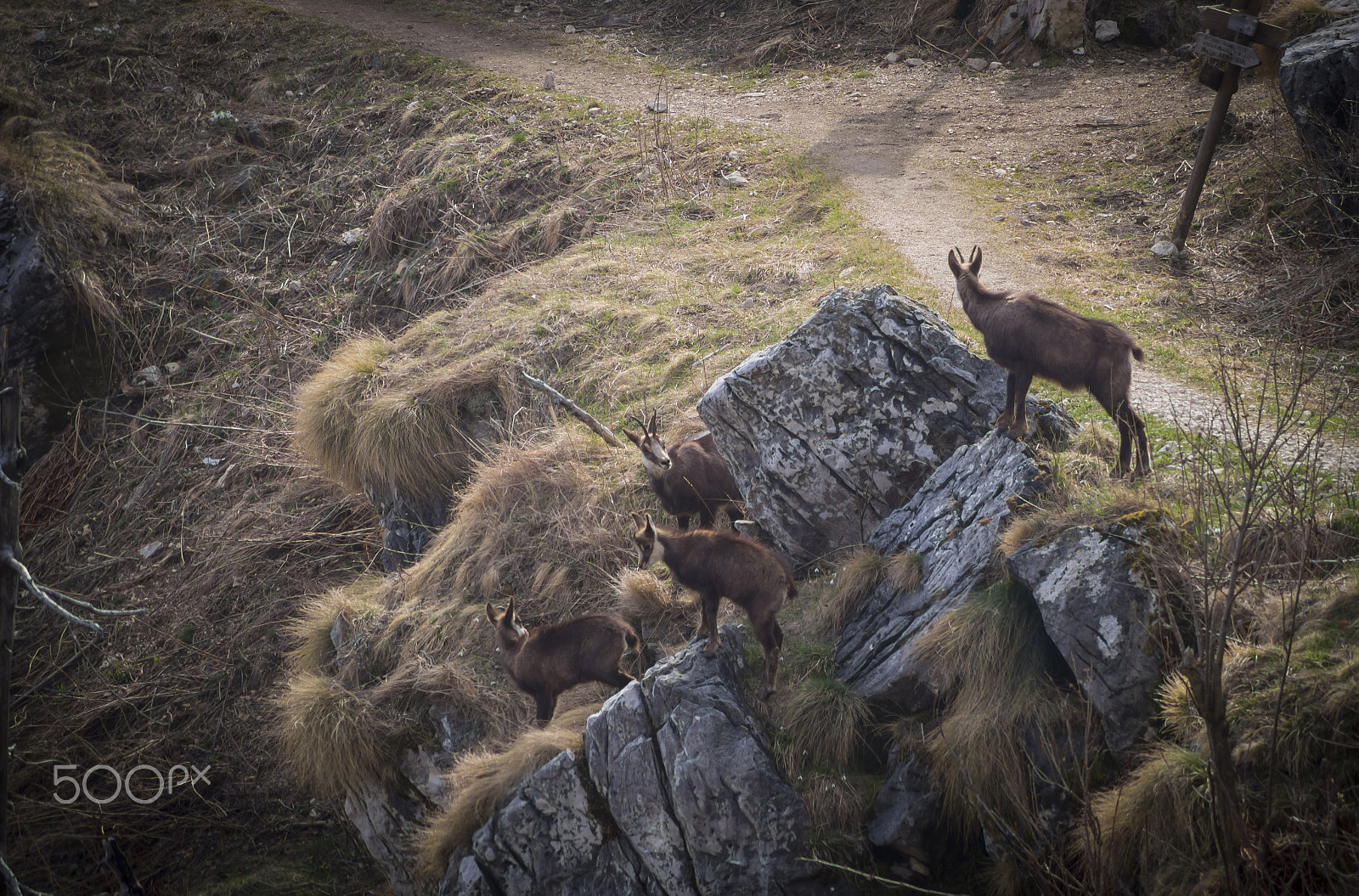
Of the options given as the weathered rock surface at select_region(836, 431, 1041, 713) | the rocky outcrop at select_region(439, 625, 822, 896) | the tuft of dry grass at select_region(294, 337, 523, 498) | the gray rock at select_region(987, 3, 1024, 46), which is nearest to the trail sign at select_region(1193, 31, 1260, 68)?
the weathered rock surface at select_region(836, 431, 1041, 713)

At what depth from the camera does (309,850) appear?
7629mm

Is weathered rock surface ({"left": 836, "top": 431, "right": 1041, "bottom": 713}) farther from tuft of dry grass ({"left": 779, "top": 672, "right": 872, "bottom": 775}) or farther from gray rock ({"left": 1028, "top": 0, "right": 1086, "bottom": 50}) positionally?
gray rock ({"left": 1028, "top": 0, "right": 1086, "bottom": 50})

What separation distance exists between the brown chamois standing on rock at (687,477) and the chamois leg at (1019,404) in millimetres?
2179

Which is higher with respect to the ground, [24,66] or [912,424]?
[24,66]

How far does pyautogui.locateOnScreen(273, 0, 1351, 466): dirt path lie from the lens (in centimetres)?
962

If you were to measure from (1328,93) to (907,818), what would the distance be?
7952 millimetres

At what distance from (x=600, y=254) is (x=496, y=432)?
138 inches

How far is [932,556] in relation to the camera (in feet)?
16.3

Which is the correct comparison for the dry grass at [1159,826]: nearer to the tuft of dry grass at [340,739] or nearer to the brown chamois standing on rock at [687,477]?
the brown chamois standing on rock at [687,477]

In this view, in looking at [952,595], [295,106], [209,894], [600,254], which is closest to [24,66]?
[295,106]

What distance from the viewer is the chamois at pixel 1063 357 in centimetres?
485

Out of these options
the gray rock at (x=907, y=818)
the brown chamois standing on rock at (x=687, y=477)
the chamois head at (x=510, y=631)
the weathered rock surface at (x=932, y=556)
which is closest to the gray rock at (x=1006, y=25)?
the brown chamois standing on rock at (x=687, y=477)

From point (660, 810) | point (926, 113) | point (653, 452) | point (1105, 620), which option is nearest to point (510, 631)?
point (653, 452)

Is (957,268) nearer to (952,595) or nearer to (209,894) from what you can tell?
(952,595)
